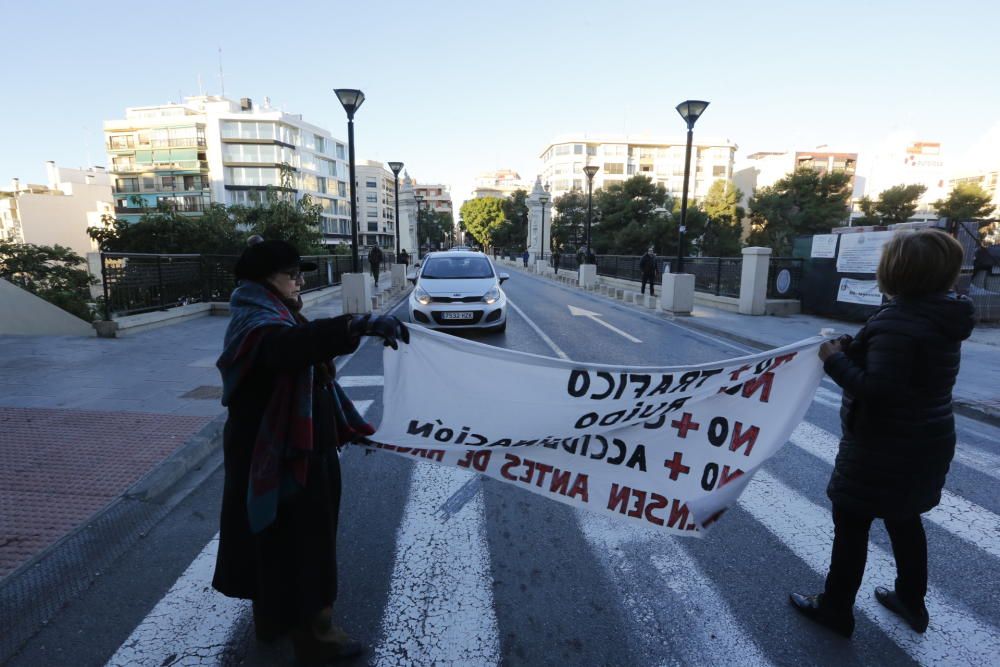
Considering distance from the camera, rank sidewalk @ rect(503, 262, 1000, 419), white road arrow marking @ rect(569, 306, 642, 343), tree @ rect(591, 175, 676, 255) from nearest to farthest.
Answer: sidewalk @ rect(503, 262, 1000, 419) → white road arrow marking @ rect(569, 306, 642, 343) → tree @ rect(591, 175, 676, 255)

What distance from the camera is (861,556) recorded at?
2.55m

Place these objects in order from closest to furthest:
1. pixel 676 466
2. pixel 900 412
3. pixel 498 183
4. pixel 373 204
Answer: pixel 900 412 < pixel 676 466 < pixel 373 204 < pixel 498 183

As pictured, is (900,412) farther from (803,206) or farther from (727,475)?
(803,206)

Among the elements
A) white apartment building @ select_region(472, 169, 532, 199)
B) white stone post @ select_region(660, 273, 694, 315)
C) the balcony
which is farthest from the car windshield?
white apartment building @ select_region(472, 169, 532, 199)

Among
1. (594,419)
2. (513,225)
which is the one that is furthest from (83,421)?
(513,225)

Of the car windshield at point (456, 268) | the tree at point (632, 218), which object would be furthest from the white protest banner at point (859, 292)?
the tree at point (632, 218)

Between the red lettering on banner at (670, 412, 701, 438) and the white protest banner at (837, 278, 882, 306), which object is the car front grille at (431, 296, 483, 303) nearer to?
the red lettering on banner at (670, 412, 701, 438)

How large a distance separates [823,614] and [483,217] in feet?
353

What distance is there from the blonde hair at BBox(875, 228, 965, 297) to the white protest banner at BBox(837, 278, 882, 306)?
41.1 feet

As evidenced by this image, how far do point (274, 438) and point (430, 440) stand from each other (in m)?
1.03

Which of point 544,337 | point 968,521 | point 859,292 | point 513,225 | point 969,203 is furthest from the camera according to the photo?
point 513,225

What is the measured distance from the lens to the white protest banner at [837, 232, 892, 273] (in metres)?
13.0

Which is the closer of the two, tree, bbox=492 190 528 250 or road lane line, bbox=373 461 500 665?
road lane line, bbox=373 461 500 665

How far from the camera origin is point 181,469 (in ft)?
14.6
